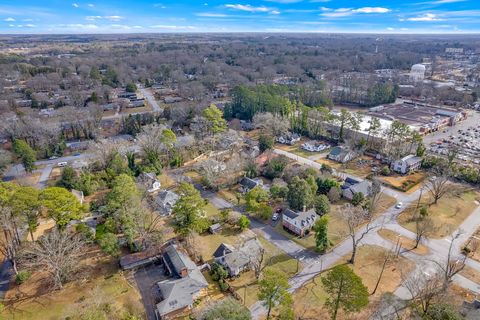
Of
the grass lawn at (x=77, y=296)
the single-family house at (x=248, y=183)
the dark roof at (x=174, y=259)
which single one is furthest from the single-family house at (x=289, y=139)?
the grass lawn at (x=77, y=296)

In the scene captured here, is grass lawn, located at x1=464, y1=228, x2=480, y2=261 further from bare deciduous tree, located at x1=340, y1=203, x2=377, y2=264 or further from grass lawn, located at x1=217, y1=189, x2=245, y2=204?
grass lawn, located at x1=217, y1=189, x2=245, y2=204

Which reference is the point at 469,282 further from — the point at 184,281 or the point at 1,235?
the point at 1,235

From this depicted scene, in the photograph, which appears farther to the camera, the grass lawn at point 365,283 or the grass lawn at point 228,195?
the grass lawn at point 228,195

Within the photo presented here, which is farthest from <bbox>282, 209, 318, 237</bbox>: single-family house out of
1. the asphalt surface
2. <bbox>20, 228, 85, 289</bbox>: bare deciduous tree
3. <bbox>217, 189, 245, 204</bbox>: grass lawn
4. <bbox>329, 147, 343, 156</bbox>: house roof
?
<bbox>329, 147, 343, 156</bbox>: house roof

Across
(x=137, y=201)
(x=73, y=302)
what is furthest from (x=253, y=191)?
(x=73, y=302)

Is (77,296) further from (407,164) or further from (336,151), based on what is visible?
A: (407,164)

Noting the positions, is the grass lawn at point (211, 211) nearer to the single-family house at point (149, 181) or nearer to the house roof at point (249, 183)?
the house roof at point (249, 183)
